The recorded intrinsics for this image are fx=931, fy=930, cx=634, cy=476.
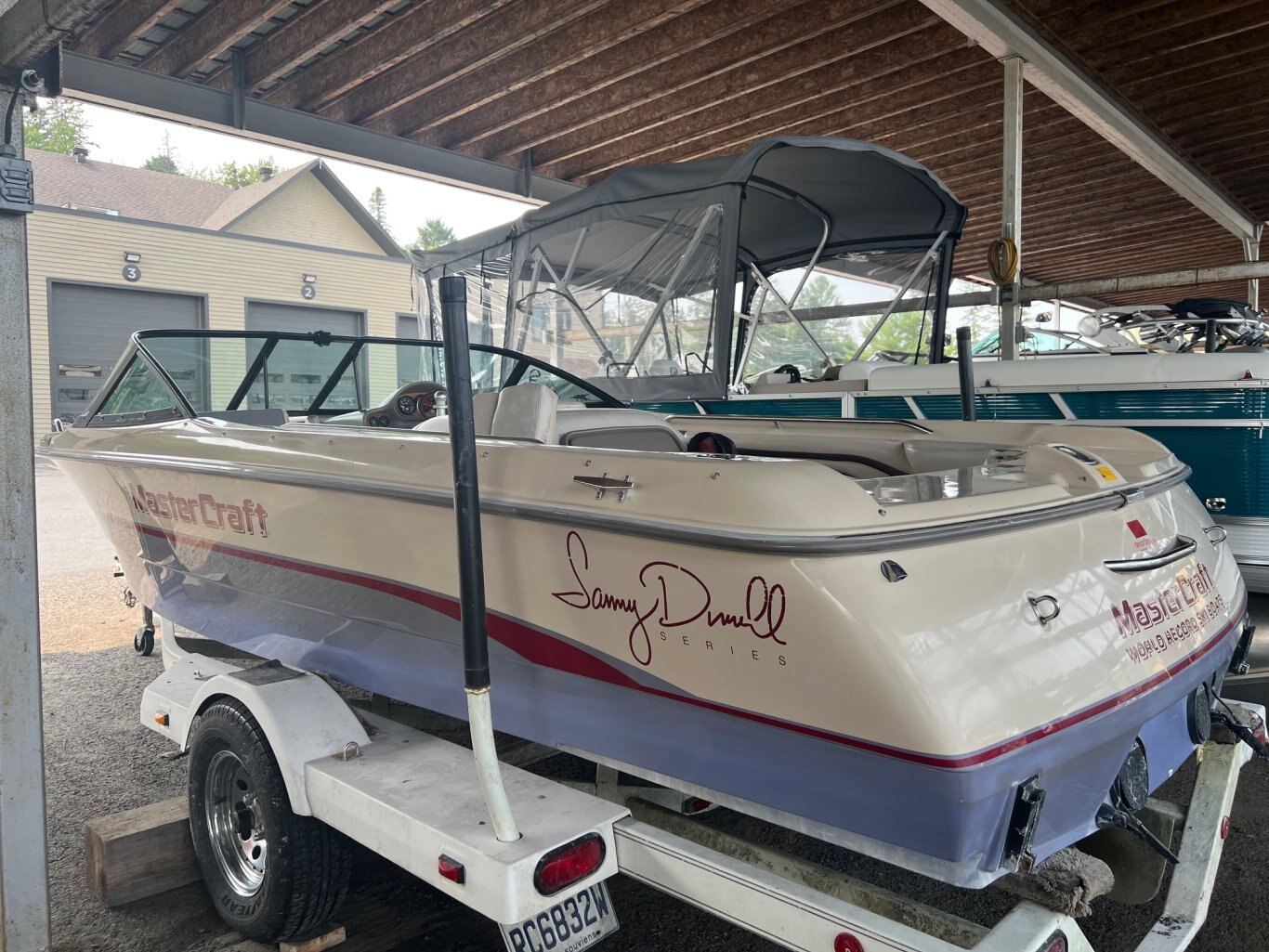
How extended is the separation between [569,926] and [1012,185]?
5.68 m

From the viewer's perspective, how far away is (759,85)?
7289 mm

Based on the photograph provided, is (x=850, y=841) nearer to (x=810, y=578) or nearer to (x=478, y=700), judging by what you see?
(x=810, y=578)

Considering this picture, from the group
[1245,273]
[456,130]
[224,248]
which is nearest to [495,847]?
[1245,273]

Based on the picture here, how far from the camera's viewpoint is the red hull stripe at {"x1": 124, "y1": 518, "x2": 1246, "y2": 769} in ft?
4.86

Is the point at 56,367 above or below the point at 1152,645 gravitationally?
above

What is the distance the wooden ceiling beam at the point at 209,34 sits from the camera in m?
5.95

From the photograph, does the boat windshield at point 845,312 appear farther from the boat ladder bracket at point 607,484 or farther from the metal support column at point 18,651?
the metal support column at point 18,651

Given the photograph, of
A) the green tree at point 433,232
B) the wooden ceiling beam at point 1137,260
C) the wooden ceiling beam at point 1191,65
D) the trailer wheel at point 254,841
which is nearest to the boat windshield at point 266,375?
the trailer wheel at point 254,841

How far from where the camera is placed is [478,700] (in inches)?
68.6

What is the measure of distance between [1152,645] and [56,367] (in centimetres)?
1694

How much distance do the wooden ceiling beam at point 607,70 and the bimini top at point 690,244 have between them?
1633 mm

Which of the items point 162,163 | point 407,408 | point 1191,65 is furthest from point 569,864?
point 162,163

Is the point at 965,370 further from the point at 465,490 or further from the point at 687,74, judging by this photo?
the point at 687,74

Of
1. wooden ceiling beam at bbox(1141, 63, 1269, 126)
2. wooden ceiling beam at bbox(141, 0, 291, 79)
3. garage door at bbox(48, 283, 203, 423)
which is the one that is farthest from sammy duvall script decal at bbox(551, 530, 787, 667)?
garage door at bbox(48, 283, 203, 423)
